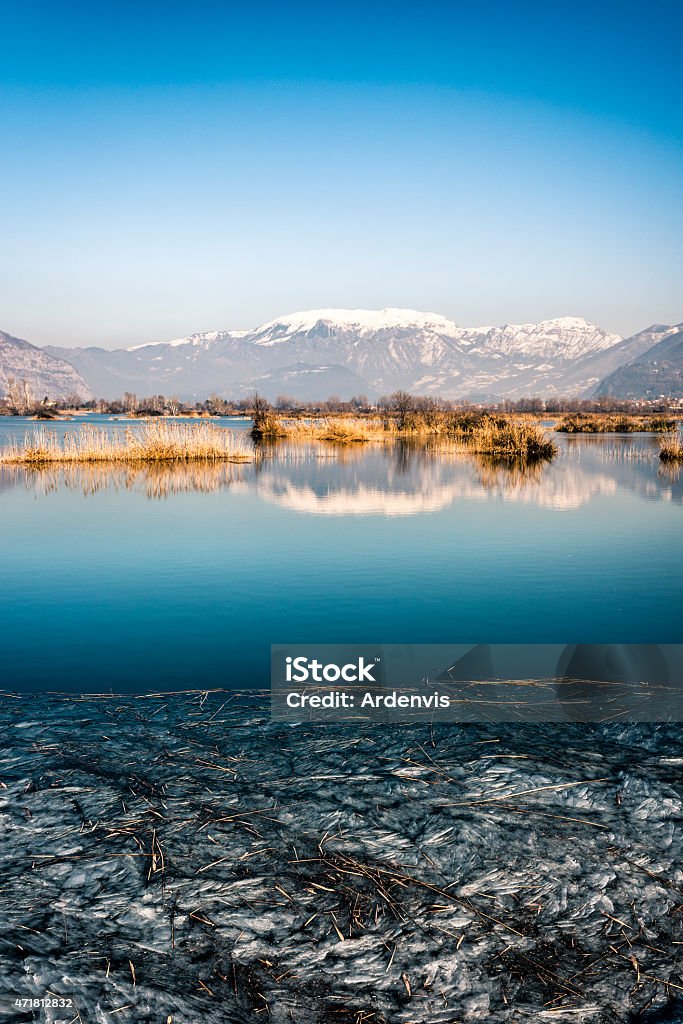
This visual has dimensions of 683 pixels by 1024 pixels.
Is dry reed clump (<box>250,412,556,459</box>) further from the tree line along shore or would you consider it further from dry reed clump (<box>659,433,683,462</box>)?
dry reed clump (<box>659,433,683,462</box>)

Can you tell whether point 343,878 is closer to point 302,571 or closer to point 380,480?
point 302,571

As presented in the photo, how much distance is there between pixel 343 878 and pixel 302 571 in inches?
331

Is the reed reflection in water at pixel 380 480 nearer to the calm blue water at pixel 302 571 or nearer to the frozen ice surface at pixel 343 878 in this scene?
the calm blue water at pixel 302 571

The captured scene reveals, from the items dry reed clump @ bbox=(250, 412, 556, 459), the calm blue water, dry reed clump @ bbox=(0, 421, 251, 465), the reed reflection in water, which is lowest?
the calm blue water

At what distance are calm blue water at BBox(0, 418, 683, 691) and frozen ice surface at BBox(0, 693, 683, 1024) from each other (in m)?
2.81

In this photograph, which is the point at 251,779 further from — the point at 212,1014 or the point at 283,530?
the point at 283,530

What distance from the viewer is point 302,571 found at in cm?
1158

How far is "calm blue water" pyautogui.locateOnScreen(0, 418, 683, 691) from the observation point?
8023mm

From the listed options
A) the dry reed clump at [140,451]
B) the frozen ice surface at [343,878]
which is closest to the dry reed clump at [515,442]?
the dry reed clump at [140,451]

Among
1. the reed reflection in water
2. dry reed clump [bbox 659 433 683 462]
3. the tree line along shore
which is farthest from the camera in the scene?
dry reed clump [bbox 659 433 683 462]

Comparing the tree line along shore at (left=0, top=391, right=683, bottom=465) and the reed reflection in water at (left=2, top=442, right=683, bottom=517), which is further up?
the tree line along shore at (left=0, top=391, right=683, bottom=465)

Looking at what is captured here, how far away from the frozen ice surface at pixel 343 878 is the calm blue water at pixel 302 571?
9.21 ft

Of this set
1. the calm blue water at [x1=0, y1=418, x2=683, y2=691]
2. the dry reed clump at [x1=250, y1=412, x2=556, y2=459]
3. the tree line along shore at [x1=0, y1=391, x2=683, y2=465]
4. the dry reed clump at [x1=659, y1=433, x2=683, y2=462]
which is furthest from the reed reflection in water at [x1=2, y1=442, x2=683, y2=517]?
the dry reed clump at [x1=250, y1=412, x2=556, y2=459]

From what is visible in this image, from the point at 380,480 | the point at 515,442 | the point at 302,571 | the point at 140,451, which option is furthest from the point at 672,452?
the point at 302,571
